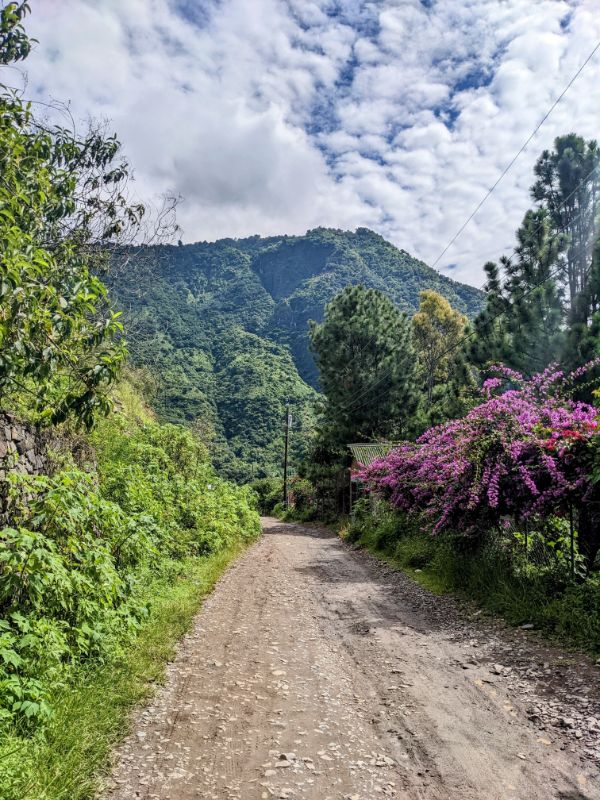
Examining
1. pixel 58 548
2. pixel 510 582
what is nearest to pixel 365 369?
pixel 510 582

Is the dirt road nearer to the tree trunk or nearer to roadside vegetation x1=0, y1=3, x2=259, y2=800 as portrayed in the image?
roadside vegetation x1=0, y1=3, x2=259, y2=800

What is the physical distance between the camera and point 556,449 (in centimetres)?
703

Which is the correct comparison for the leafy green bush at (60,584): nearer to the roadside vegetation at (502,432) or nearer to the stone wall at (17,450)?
the stone wall at (17,450)

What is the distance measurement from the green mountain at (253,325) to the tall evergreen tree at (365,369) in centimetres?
1104

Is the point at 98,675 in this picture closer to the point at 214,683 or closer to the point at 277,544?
the point at 214,683

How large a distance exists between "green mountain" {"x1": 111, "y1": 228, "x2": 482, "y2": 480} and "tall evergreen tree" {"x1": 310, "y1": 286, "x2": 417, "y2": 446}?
11040 mm

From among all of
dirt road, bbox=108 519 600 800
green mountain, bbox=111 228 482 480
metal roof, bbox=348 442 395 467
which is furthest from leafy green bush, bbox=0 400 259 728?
green mountain, bbox=111 228 482 480

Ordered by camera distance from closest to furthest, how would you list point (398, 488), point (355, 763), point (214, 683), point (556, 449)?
point (355, 763) → point (214, 683) → point (556, 449) → point (398, 488)

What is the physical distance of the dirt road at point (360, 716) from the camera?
3256mm

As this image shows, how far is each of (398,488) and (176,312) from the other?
2412 inches

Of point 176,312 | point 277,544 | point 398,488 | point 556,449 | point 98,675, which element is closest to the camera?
point 98,675

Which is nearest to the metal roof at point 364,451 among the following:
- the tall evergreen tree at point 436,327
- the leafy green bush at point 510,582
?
the leafy green bush at point 510,582

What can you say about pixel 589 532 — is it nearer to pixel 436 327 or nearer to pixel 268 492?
pixel 436 327

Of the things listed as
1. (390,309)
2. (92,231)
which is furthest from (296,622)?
(390,309)
